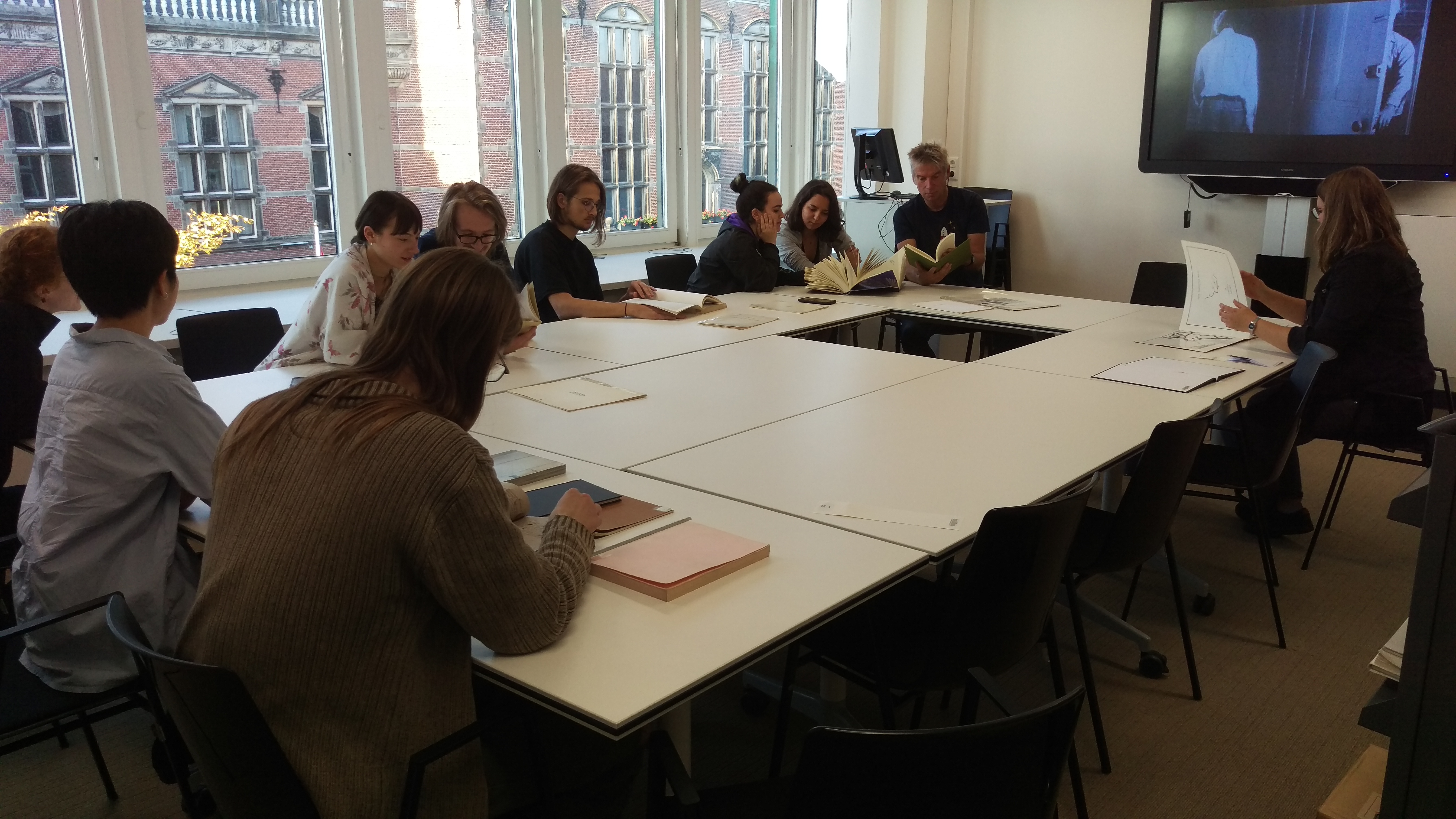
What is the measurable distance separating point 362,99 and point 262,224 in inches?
27.3

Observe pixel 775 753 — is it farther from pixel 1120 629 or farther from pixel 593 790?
pixel 1120 629

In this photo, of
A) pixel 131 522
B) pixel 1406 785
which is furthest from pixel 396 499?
pixel 1406 785

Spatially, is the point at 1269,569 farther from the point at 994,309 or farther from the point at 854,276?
the point at 854,276

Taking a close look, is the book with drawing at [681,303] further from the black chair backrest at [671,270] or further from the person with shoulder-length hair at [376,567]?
the person with shoulder-length hair at [376,567]

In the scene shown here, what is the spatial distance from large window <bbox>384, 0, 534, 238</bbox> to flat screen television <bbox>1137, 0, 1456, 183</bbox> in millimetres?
3541

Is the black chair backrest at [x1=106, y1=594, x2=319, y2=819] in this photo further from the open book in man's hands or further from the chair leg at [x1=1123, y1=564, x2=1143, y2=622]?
→ the open book in man's hands

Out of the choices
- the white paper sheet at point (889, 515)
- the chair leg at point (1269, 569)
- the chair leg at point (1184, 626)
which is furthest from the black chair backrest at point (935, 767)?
the chair leg at point (1269, 569)

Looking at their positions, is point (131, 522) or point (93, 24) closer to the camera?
point (131, 522)

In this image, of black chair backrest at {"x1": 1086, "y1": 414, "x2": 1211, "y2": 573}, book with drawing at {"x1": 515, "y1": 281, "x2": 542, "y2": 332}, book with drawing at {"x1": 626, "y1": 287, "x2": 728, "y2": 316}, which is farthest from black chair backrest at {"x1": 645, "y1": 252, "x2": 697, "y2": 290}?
black chair backrest at {"x1": 1086, "y1": 414, "x2": 1211, "y2": 573}

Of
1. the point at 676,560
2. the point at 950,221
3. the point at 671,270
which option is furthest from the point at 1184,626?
the point at 950,221

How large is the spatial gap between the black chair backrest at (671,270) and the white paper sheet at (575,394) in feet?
5.99

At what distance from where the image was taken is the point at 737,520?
6.12 feet

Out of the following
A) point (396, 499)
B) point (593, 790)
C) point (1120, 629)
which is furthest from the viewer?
point (1120, 629)

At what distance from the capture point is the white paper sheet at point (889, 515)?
73.0 inches
